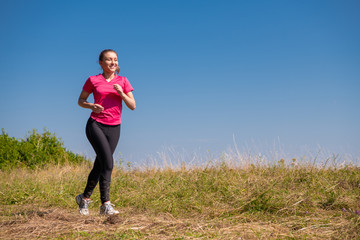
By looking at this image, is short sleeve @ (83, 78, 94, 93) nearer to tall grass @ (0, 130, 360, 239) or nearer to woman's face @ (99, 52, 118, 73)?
woman's face @ (99, 52, 118, 73)

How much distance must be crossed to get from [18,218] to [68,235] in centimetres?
139

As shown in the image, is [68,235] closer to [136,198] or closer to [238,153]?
[136,198]

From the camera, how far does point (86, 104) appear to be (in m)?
4.36

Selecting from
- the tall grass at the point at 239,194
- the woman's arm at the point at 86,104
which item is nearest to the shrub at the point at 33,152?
the tall grass at the point at 239,194

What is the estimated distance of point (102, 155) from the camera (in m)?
4.22

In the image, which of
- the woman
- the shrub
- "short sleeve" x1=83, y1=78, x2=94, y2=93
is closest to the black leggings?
the woman

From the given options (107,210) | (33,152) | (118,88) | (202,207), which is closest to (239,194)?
(202,207)

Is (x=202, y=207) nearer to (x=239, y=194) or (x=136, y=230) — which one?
(x=239, y=194)

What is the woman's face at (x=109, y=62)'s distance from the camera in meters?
4.43

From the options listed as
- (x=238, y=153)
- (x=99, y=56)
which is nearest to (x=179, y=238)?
(x=99, y=56)

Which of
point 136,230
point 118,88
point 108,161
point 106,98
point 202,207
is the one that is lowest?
point 136,230

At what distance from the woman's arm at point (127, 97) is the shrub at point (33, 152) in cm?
782

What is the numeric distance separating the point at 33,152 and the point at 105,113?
8995mm

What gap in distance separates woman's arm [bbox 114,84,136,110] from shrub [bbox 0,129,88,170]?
7.82 metres
